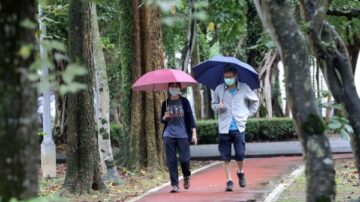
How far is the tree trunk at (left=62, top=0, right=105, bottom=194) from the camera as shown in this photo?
10492mm

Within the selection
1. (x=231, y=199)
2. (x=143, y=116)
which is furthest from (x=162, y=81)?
(x=143, y=116)

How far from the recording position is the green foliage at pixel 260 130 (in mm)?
23672

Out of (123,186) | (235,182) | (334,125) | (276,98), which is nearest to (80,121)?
(123,186)

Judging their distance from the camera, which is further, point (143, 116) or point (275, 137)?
point (275, 137)

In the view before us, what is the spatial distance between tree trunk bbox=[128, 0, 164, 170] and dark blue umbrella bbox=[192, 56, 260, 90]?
312cm

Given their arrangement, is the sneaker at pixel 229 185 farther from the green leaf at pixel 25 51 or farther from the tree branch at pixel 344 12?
the green leaf at pixel 25 51

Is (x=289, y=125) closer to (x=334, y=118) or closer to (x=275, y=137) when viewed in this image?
(x=275, y=137)

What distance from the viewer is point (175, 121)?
1065 cm

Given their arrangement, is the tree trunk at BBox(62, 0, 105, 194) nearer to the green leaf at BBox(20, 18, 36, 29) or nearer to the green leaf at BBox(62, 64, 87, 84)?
the green leaf at BBox(20, 18, 36, 29)

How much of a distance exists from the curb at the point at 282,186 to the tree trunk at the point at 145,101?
289cm

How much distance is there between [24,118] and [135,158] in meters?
11.0

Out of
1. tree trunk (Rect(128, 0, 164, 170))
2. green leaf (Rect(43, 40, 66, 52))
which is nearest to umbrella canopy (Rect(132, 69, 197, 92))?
tree trunk (Rect(128, 0, 164, 170))

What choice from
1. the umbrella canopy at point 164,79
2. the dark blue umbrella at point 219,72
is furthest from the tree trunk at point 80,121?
the dark blue umbrella at point 219,72

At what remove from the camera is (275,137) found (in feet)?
79.8
